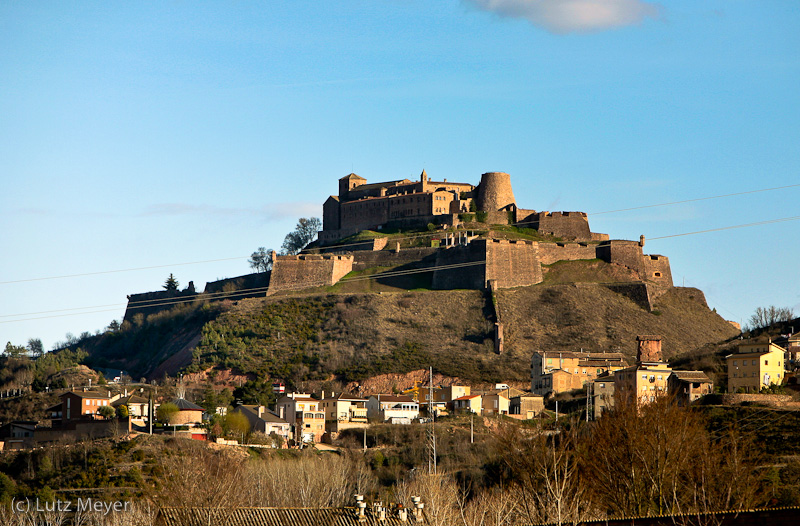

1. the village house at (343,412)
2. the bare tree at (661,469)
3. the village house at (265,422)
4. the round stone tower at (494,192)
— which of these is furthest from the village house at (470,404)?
the round stone tower at (494,192)

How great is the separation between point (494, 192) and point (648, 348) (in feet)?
114

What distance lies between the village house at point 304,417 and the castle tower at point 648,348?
22.3 m

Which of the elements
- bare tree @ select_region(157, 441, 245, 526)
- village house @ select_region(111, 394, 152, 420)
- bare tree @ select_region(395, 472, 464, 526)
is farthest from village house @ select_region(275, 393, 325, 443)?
bare tree @ select_region(395, 472, 464, 526)

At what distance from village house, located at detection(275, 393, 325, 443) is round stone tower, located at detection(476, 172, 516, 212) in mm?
42322

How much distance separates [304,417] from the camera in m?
72.3

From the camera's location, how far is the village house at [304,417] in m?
70.8

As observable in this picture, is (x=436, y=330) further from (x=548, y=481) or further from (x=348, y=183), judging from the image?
(x=548, y=481)

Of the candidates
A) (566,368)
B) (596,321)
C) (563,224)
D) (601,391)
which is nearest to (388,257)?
(563,224)

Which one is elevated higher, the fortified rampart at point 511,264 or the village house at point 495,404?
the fortified rampart at point 511,264

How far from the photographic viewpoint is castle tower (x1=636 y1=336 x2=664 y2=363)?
80.6 m

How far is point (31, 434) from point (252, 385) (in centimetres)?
1858

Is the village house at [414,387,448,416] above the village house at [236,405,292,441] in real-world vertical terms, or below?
above

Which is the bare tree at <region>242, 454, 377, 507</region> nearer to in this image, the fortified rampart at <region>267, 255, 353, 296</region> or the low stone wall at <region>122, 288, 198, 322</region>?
the fortified rampart at <region>267, 255, 353, 296</region>

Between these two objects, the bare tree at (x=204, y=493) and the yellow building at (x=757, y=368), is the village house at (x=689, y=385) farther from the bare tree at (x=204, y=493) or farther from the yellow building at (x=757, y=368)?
the bare tree at (x=204, y=493)
